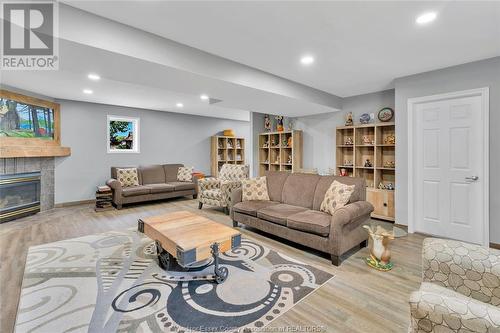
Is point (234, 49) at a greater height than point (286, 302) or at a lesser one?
greater

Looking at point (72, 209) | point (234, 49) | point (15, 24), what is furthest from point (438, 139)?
point (72, 209)

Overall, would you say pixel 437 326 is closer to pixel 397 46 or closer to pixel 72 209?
pixel 397 46

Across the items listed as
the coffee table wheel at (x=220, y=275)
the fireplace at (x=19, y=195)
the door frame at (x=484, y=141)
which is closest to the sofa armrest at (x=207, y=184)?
the coffee table wheel at (x=220, y=275)

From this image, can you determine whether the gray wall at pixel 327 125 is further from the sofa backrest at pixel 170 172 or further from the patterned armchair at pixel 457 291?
the patterned armchair at pixel 457 291

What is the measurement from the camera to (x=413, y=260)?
9.36 ft

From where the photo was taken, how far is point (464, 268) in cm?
139

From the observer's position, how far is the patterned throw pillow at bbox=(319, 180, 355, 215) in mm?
3045

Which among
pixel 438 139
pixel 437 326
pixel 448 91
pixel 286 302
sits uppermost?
pixel 448 91

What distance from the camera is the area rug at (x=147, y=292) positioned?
1.81 metres

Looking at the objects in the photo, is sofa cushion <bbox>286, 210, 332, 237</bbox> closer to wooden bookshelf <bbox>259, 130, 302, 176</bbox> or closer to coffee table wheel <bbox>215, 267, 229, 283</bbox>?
coffee table wheel <bbox>215, 267, 229, 283</bbox>

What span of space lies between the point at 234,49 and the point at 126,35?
1.16 meters

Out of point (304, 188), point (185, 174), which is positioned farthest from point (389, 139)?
point (185, 174)

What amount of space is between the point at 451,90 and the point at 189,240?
405 cm

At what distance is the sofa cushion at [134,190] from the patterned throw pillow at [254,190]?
9.25 ft
